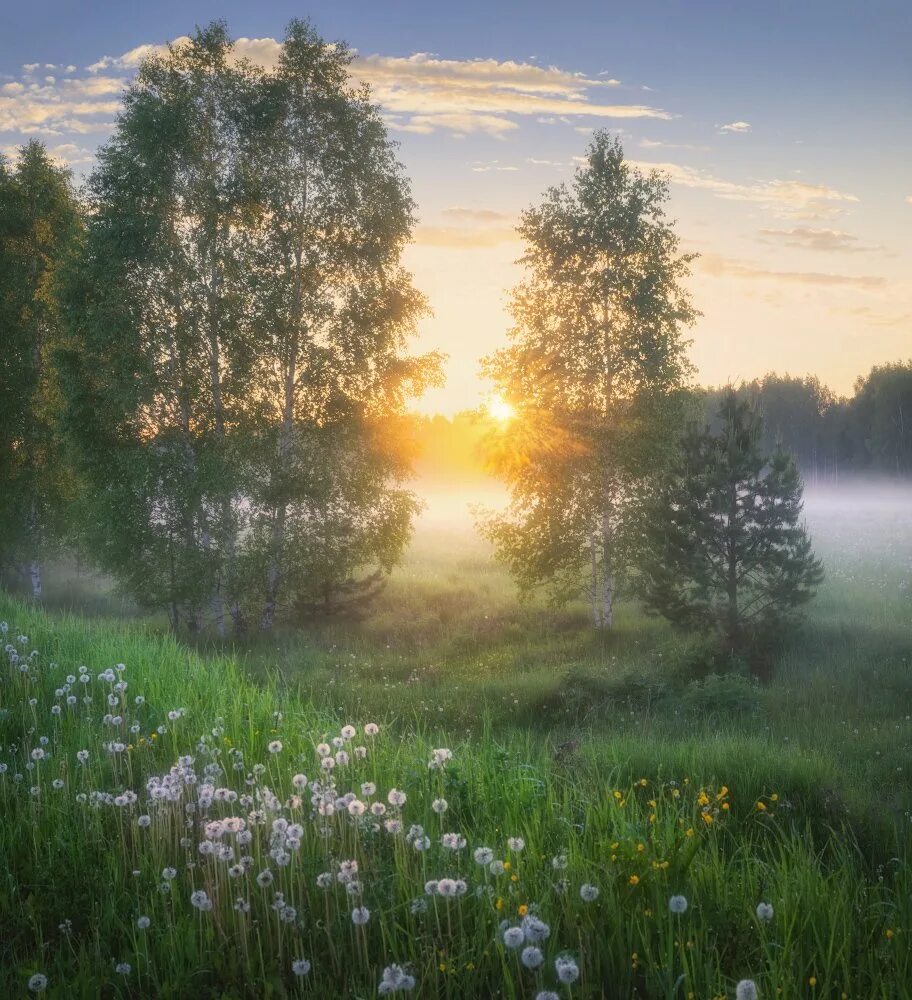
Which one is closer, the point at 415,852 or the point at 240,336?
the point at 415,852

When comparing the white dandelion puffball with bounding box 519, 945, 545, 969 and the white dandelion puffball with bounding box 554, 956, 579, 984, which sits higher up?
the white dandelion puffball with bounding box 519, 945, 545, 969

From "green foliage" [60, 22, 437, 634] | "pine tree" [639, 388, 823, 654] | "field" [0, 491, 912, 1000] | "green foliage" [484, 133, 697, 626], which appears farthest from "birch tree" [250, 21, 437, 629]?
"field" [0, 491, 912, 1000]

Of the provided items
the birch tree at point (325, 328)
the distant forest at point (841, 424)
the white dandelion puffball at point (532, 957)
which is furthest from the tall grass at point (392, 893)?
the distant forest at point (841, 424)

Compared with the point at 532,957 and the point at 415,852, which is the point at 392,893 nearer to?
the point at 415,852

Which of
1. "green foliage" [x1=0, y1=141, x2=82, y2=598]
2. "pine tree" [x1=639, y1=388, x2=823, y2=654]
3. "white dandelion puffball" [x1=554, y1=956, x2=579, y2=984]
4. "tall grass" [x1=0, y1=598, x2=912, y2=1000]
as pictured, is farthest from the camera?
"green foliage" [x1=0, y1=141, x2=82, y2=598]

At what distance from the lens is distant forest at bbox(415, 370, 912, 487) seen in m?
89.5

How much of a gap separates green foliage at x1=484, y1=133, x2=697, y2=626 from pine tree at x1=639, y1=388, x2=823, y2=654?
3770 mm

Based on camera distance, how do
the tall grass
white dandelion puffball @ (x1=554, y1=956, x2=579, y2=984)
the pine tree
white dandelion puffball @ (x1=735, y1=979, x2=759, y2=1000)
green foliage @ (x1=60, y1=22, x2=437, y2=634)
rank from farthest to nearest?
green foliage @ (x1=60, y1=22, x2=437, y2=634)
the pine tree
the tall grass
white dandelion puffball @ (x1=554, y1=956, x2=579, y2=984)
white dandelion puffball @ (x1=735, y1=979, x2=759, y2=1000)

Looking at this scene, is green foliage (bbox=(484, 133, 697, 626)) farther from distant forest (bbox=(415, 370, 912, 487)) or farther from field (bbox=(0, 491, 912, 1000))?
distant forest (bbox=(415, 370, 912, 487))

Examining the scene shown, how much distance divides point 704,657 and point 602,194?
39.5 ft

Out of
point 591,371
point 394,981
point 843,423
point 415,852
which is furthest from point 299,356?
point 843,423

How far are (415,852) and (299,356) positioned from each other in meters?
17.9

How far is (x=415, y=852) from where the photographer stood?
526 cm

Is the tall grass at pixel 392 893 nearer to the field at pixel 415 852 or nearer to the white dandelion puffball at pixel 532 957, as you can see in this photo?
the field at pixel 415 852
